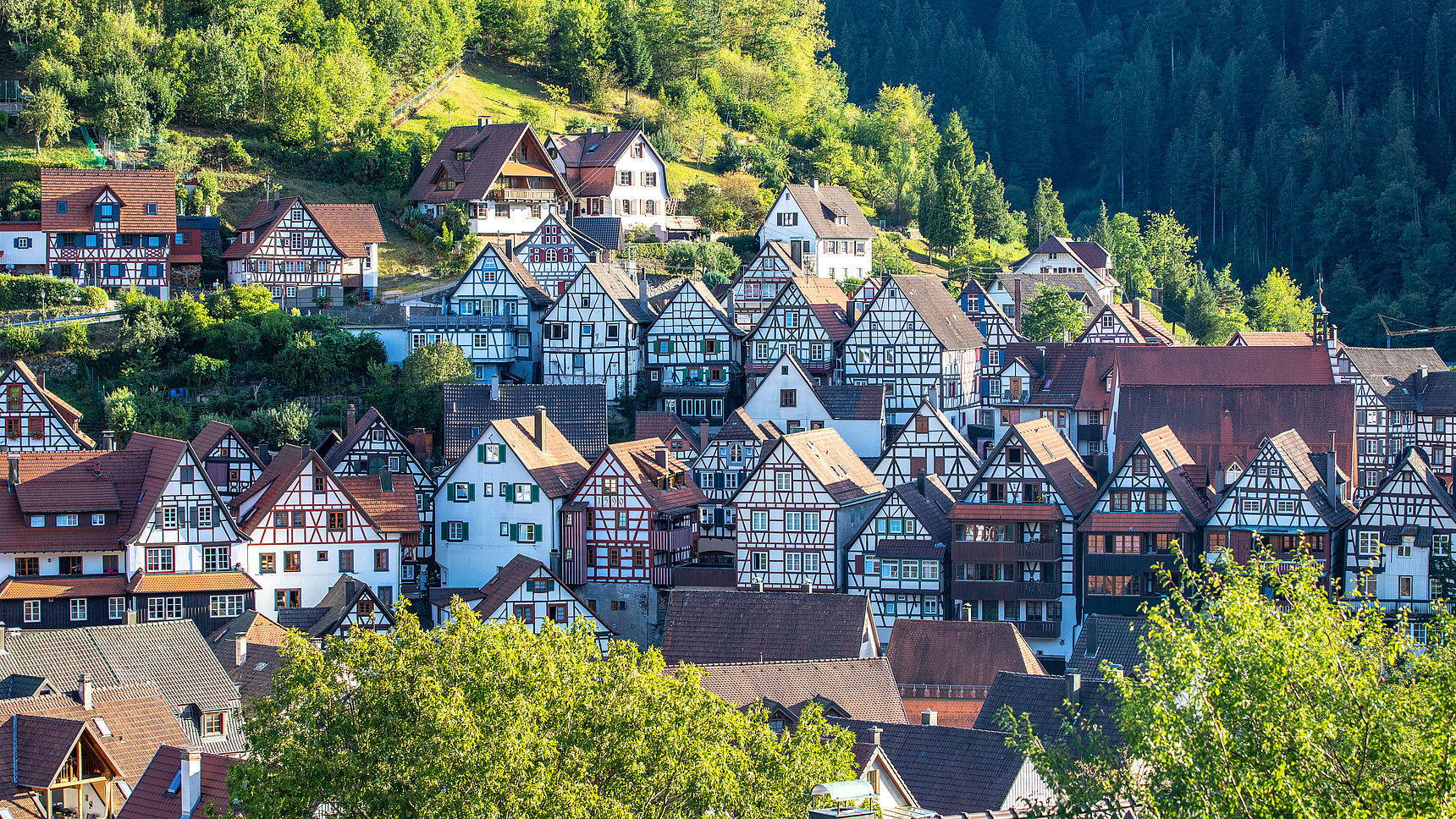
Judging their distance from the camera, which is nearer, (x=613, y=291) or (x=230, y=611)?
(x=230, y=611)

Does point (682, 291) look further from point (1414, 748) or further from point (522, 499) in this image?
point (1414, 748)

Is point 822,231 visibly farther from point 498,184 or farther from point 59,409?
point 59,409

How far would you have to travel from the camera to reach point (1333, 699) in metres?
27.8

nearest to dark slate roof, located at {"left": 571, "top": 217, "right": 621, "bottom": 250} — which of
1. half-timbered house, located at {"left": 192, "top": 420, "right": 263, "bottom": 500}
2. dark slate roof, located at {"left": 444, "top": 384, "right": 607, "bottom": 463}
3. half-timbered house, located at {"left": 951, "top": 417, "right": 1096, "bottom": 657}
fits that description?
dark slate roof, located at {"left": 444, "top": 384, "right": 607, "bottom": 463}

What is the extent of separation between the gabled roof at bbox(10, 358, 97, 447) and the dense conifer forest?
3084 inches

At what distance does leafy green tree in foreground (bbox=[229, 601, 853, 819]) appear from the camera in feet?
107

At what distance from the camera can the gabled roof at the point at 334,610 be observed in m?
62.1

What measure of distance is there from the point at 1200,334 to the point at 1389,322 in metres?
22.2

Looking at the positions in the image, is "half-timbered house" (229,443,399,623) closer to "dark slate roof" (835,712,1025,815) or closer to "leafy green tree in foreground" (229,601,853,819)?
"dark slate roof" (835,712,1025,815)

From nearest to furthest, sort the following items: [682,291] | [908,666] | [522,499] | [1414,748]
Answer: [1414,748], [908,666], [522,499], [682,291]

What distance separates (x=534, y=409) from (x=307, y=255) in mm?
19393

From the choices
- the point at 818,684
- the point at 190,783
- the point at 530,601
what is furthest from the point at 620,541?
the point at 190,783

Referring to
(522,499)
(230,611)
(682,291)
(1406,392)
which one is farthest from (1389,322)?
(230,611)

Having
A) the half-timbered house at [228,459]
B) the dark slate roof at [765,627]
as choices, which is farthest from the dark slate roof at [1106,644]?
the half-timbered house at [228,459]
